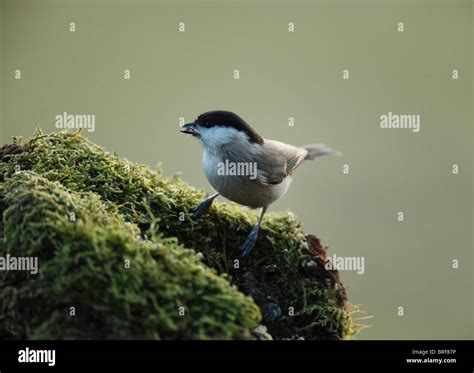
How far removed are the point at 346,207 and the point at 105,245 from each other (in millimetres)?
9973

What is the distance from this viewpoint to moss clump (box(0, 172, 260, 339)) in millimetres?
Answer: 2523

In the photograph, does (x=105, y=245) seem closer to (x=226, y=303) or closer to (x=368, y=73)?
→ (x=226, y=303)

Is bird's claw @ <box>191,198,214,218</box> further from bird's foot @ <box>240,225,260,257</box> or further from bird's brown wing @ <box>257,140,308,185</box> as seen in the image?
bird's brown wing @ <box>257,140,308,185</box>

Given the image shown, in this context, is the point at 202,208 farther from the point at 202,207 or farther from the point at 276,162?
the point at 276,162

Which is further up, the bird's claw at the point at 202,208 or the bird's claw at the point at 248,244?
the bird's claw at the point at 202,208

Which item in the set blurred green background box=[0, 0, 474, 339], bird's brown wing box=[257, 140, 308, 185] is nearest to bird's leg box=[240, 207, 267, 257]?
bird's brown wing box=[257, 140, 308, 185]

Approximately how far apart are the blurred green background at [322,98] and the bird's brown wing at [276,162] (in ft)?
15.3

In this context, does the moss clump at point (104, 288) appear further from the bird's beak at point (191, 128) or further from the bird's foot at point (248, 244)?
the bird's beak at point (191, 128)

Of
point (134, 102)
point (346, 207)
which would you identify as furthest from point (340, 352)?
point (134, 102)

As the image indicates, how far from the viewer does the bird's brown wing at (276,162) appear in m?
5.16

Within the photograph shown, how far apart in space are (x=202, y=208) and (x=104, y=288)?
5.82ft

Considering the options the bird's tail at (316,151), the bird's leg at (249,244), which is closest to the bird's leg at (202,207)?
the bird's leg at (249,244)

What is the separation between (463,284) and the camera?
37.3 ft

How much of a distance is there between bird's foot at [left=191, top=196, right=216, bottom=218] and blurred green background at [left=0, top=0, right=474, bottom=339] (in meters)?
6.03
